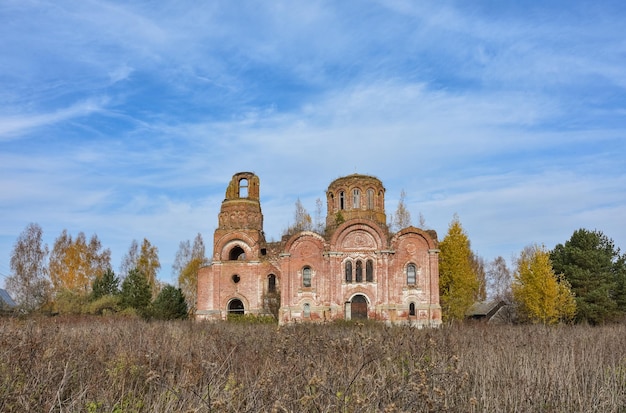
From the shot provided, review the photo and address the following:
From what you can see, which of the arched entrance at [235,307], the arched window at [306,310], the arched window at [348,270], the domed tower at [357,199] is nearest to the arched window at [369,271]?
the arched window at [348,270]

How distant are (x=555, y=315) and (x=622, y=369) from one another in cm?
2590

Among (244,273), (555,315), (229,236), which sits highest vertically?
(229,236)

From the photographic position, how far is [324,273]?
3186cm

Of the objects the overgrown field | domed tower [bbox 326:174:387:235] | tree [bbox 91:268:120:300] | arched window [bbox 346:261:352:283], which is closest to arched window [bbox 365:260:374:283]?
arched window [bbox 346:261:352:283]

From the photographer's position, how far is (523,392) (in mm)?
5715

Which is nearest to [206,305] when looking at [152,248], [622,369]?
[152,248]

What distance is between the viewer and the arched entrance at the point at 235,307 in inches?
1339

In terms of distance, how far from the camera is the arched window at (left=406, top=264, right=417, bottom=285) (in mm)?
31422

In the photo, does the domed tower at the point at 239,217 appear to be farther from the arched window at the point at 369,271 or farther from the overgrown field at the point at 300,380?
the overgrown field at the point at 300,380

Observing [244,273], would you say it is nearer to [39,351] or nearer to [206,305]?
[206,305]

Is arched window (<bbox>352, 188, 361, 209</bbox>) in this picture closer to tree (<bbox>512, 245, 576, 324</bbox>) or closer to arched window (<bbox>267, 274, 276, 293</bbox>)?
arched window (<bbox>267, 274, 276, 293</bbox>)

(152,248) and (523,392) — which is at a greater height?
(152,248)

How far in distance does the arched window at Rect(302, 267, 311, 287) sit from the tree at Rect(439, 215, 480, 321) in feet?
27.0

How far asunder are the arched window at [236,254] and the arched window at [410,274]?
10395mm
